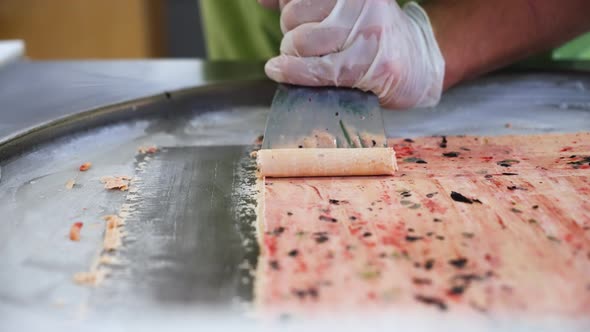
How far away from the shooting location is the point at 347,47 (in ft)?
3.51

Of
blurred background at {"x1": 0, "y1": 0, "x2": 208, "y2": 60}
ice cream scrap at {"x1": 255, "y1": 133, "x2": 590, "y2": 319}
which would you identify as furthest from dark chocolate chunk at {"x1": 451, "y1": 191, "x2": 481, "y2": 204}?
blurred background at {"x1": 0, "y1": 0, "x2": 208, "y2": 60}

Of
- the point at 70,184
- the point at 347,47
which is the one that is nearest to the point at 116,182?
the point at 70,184

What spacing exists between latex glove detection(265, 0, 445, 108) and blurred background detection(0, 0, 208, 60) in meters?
2.17

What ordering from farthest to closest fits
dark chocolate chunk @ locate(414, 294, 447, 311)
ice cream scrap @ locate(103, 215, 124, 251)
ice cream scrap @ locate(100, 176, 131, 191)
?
ice cream scrap @ locate(100, 176, 131, 191)
ice cream scrap @ locate(103, 215, 124, 251)
dark chocolate chunk @ locate(414, 294, 447, 311)

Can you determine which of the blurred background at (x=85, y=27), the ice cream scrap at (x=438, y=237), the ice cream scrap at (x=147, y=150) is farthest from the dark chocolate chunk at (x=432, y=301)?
the blurred background at (x=85, y=27)

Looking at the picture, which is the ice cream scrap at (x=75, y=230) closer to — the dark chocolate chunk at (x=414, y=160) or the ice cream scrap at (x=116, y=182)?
the ice cream scrap at (x=116, y=182)

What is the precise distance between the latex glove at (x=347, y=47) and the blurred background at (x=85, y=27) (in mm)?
2174

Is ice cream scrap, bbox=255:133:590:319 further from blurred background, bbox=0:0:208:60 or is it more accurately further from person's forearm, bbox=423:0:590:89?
blurred background, bbox=0:0:208:60

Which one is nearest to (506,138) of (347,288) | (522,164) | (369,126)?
(522,164)

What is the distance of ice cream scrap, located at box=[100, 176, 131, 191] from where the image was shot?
2.93ft

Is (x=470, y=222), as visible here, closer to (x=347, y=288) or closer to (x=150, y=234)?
(x=347, y=288)

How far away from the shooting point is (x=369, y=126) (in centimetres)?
98

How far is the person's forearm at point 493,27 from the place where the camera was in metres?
1.24

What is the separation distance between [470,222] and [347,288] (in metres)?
0.21
